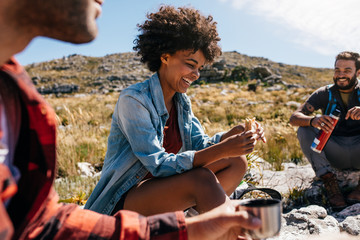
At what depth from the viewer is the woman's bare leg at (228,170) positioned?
2323 mm

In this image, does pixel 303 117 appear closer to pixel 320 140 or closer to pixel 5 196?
pixel 320 140

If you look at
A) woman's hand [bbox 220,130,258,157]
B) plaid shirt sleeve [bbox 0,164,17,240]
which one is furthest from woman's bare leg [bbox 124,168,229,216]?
plaid shirt sleeve [bbox 0,164,17,240]

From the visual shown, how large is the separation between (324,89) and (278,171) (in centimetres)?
123

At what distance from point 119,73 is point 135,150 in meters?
54.5

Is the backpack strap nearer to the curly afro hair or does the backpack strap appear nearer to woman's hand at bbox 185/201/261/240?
the curly afro hair

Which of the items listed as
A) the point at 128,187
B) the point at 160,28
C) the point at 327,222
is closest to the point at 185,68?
the point at 160,28

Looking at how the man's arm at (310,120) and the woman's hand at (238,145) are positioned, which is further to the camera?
the man's arm at (310,120)

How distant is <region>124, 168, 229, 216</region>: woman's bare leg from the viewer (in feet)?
5.75

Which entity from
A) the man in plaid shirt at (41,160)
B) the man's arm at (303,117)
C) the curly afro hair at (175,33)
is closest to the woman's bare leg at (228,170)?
the curly afro hair at (175,33)

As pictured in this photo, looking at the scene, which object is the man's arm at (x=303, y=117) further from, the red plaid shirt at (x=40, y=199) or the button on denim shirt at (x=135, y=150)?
the red plaid shirt at (x=40, y=199)

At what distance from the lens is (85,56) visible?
70.5 meters

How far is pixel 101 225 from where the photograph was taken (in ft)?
3.99

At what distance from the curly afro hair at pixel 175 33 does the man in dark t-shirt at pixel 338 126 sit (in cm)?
162

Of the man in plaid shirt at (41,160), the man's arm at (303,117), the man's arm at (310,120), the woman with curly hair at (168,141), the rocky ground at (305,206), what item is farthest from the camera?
the man's arm at (303,117)
